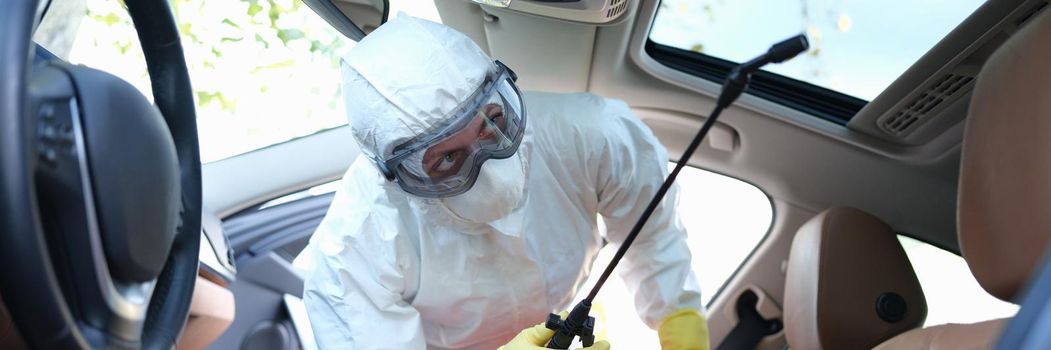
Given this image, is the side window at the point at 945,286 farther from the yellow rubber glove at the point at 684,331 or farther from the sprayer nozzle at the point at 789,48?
the sprayer nozzle at the point at 789,48

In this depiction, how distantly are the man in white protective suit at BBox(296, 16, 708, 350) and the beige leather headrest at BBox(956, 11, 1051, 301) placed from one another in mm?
550

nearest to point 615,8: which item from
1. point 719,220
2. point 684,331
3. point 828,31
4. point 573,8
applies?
point 573,8

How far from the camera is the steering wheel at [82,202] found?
0.64 m

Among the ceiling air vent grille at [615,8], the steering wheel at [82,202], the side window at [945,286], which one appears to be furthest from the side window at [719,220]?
the steering wheel at [82,202]

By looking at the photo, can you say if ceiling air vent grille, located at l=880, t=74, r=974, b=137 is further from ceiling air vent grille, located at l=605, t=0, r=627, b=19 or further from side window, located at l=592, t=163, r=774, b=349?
ceiling air vent grille, located at l=605, t=0, r=627, b=19

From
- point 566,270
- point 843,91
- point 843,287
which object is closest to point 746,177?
point 843,91

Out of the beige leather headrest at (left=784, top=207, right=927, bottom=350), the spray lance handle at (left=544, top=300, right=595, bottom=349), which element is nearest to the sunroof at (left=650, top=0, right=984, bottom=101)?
the beige leather headrest at (left=784, top=207, right=927, bottom=350)

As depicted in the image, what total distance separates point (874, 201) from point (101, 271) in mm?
1695

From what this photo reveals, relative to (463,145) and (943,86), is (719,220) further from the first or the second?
(463,145)

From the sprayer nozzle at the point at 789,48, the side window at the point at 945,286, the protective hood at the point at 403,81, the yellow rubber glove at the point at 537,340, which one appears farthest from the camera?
the side window at the point at 945,286

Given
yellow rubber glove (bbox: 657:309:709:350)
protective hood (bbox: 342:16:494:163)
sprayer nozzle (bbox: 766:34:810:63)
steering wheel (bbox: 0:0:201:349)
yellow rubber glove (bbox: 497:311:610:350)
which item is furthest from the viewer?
yellow rubber glove (bbox: 657:309:709:350)

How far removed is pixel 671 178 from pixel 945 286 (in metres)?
1.06

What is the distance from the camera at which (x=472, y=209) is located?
4.76ft

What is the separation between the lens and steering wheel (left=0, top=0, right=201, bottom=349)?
0.64 meters
